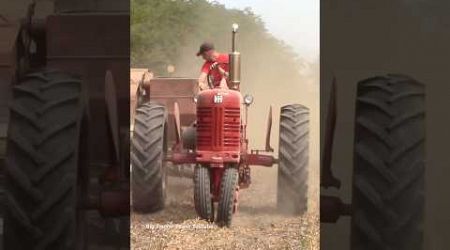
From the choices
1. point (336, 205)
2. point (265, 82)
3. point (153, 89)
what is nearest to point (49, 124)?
point (153, 89)

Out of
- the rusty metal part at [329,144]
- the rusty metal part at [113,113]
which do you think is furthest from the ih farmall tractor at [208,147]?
the rusty metal part at [113,113]

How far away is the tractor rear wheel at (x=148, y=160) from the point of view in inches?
76.2

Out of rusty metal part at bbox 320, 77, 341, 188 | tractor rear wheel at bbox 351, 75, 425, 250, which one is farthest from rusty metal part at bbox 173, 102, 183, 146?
tractor rear wheel at bbox 351, 75, 425, 250

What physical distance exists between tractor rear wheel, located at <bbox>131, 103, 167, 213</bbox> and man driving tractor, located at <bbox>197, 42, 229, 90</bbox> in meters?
0.14

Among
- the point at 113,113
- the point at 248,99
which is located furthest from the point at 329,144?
the point at 113,113

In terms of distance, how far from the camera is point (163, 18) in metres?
1.93

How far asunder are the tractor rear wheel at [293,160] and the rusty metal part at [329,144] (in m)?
0.13

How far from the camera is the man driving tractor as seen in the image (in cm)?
197

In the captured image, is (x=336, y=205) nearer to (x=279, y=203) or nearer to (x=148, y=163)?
(x=279, y=203)

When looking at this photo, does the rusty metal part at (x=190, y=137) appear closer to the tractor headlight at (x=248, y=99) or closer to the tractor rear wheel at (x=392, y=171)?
the tractor headlight at (x=248, y=99)

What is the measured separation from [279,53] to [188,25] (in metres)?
0.27

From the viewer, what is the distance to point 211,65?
1985 millimetres

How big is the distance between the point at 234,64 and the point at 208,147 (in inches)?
9.8

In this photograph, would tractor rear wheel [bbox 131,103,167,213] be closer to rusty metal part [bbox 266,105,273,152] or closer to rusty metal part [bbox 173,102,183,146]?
rusty metal part [bbox 173,102,183,146]
